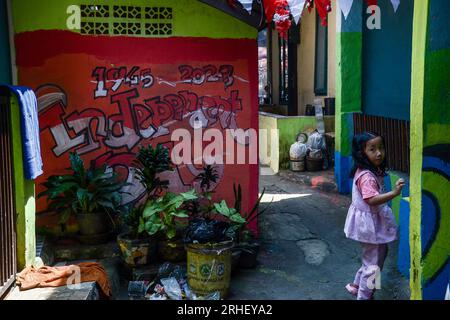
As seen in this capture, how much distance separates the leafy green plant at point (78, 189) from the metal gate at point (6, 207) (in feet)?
5.63

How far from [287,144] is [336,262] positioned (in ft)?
17.6

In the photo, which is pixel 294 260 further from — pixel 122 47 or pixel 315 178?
pixel 315 178

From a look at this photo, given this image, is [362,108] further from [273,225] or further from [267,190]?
[273,225]

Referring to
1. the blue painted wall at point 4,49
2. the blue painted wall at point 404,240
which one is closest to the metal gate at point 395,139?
the blue painted wall at point 404,240

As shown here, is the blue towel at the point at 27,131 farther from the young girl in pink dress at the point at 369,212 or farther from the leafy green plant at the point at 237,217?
the young girl in pink dress at the point at 369,212

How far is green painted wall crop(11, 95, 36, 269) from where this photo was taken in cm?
454

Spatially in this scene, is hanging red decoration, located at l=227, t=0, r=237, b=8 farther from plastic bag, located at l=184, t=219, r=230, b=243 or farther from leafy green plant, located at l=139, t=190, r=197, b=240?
plastic bag, located at l=184, t=219, r=230, b=243

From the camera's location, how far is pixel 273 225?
7.85m

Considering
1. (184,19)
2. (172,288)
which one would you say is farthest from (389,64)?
(172,288)

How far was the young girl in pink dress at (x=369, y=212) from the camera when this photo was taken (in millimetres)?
4523

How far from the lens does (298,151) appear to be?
1107 cm

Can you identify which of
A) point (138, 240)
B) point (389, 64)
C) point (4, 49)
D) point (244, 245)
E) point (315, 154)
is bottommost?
point (244, 245)

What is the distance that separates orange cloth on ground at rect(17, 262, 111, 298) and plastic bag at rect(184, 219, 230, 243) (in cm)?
104

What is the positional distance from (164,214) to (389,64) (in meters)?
4.81
